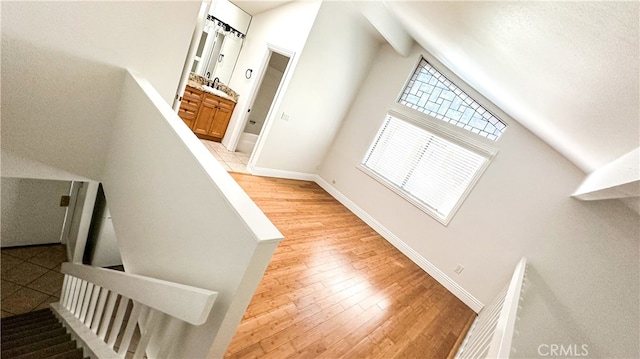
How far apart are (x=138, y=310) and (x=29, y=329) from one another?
89.3 inches

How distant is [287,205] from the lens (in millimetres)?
3633

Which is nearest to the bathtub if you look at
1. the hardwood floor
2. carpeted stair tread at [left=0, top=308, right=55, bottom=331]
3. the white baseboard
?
the hardwood floor

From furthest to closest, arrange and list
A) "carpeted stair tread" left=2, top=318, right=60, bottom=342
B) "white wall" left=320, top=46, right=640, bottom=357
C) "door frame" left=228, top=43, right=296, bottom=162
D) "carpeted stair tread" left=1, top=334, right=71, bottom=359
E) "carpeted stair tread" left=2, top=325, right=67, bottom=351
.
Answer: "door frame" left=228, top=43, right=296, bottom=162 → "white wall" left=320, top=46, right=640, bottom=357 → "carpeted stair tread" left=2, top=318, right=60, bottom=342 → "carpeted stair tread" left=2, top=325, right=67, bottom=351 → "carpeted stair tread" left=1, top=334, right=71, bottom=359

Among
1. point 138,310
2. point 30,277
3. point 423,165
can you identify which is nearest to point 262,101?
point 423,165

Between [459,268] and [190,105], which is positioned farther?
[190,105]

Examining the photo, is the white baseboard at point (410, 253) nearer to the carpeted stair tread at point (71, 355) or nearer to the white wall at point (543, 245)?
the white wall at point (543, 245)

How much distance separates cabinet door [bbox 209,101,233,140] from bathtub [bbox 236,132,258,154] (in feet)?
1.26

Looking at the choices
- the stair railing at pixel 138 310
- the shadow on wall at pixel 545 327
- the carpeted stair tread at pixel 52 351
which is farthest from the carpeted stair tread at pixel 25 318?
the shadow on wall at pixel 545 327

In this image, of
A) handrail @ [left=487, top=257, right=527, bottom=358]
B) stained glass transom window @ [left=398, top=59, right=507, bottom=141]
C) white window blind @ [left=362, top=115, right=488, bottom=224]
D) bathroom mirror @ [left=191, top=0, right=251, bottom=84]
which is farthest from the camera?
bathroom mirror @ [left=191, top=0, right=251, bottom=84]

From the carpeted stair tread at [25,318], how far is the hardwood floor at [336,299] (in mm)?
2534

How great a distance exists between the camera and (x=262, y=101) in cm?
536

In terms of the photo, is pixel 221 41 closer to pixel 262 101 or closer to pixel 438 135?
pixel 262 101

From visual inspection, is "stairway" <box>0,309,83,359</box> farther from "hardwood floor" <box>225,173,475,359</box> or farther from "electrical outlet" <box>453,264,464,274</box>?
"electrical outlet" <box>453,264,464,274</box>

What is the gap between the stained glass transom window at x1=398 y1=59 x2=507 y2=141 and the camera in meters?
3.33
